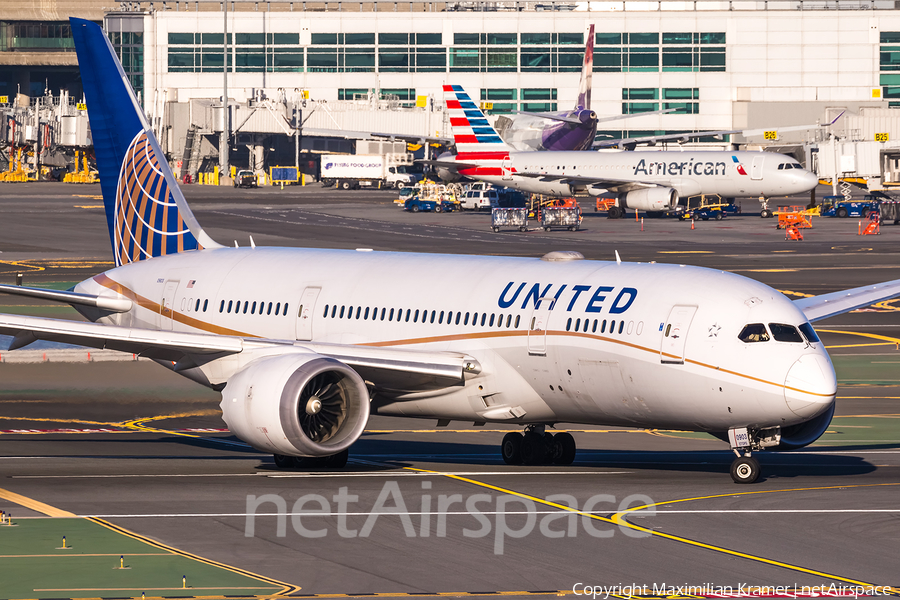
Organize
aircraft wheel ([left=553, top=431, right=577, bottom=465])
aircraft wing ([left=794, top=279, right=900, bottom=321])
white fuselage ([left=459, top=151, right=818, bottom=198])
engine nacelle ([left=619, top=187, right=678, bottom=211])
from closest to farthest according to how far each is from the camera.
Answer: aircraft wheel ([left=553, top=431, right=577, bottom=465]) < aircraft wing ([left=794, top=279, right=900, bottom=321]) < white fuselage ([left=459, top=151, right=818, bottom=198]) < engine nacelle ([left=619, top=187, right=678, bottom=211])

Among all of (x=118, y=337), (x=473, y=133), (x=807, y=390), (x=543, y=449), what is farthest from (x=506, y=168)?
(x=807, y=390)

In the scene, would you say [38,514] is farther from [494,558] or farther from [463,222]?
[463,222]

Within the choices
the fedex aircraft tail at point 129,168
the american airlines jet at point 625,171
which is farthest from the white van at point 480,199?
the fedex aircraft tail at point 129,168

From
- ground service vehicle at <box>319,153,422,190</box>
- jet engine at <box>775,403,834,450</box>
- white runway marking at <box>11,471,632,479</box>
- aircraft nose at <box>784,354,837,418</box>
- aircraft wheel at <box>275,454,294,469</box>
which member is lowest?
white runway marking at <box>11,471,632,479</box>

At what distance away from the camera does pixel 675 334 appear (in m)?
28.4

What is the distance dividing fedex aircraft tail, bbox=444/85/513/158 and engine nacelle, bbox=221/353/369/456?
101127 millimetres

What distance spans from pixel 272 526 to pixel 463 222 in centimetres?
10016

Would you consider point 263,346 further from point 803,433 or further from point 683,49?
point 683,49

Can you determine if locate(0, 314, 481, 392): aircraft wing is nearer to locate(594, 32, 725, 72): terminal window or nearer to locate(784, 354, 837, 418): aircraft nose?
locate(784, 354, 837, 418): aircraft nose

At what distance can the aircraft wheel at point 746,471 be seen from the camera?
28344 millimetres

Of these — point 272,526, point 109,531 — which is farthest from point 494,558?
point 109,531

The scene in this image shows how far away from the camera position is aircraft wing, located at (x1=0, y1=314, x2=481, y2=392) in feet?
100

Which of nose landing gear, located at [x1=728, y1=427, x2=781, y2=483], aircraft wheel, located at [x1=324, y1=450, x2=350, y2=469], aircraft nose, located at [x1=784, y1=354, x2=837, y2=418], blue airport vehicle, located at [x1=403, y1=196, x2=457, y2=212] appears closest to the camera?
aircraft nose, located at [x1=784, y1=354, x2=837, y2=418]

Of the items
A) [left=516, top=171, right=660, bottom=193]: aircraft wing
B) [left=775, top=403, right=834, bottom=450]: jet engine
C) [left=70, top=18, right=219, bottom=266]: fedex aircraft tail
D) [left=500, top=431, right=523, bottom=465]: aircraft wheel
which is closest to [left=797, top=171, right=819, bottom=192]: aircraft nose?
[left=516, top=171, right=660, bottom=193]: aircraft wing
